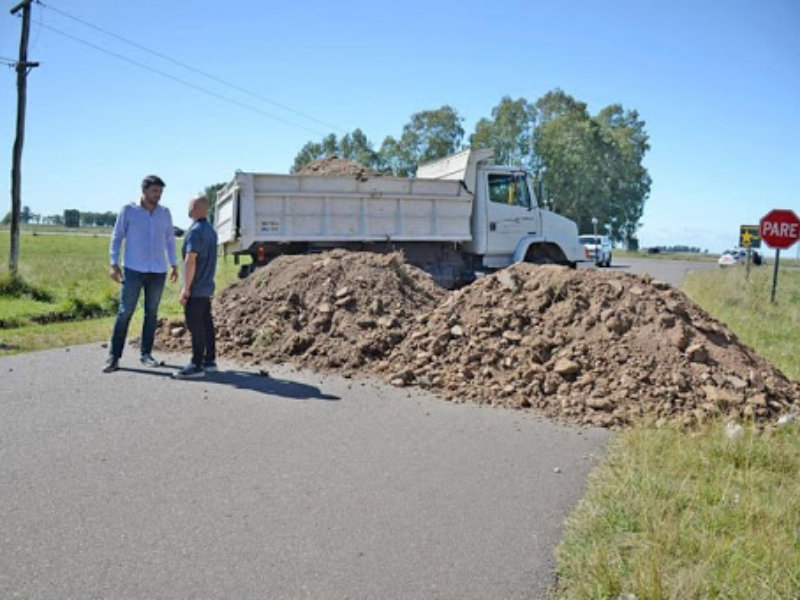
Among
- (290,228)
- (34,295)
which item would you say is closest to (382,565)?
(290,228)

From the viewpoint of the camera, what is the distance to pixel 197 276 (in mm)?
7770

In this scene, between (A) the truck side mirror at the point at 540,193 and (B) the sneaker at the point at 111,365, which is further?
(A) the truck side mirror at the point at 540,193

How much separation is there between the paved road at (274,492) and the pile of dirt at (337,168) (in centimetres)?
903

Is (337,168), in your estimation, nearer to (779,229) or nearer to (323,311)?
(323,311)

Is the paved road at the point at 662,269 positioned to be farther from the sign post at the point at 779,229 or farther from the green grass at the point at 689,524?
the green grass at the point at 689,524

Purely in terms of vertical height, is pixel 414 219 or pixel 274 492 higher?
pixel 414 219

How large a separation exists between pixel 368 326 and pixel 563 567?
19.2 feet

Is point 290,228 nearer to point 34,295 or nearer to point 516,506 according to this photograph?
point 34,295

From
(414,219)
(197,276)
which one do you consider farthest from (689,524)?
(414,219)

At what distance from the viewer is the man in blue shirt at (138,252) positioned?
800 centimetres

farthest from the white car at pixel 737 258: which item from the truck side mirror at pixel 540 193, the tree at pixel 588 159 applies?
the truck side mirror at pixel 540 193

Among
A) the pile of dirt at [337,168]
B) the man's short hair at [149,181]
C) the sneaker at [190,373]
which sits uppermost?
the pile of dirt at [337,168]

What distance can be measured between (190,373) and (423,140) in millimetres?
53938

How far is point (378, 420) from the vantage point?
21.0ft
